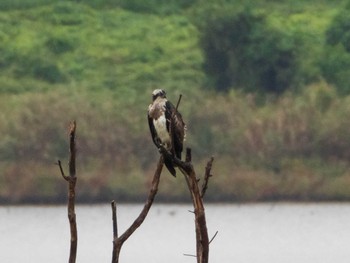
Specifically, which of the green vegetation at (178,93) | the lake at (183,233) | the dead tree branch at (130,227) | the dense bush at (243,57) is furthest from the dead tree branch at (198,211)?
the dense bush at (243,57)

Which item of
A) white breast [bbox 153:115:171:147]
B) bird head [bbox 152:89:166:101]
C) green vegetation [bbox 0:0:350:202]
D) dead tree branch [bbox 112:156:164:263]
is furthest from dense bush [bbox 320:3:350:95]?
dead tree branch [bbox 112:156:164:263]

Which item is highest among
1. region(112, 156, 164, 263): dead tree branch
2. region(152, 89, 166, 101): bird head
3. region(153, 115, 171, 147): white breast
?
region(152, 89, 166, 101): bird head

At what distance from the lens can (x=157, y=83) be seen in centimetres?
3891

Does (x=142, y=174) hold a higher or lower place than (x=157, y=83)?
lower

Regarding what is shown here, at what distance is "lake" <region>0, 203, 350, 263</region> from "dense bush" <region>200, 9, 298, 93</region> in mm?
5396

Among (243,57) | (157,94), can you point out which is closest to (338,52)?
(243,57)

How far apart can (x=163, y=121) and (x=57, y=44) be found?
100 feet

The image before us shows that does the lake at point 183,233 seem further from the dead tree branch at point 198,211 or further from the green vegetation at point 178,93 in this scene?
the dead tree branch at point 198,211

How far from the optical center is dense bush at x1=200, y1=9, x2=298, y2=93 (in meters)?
38.5

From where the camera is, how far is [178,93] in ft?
121

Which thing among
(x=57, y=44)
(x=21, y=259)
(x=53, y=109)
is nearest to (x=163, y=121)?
(x=21, y=259)

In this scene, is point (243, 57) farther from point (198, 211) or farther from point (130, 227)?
point (198, 211)

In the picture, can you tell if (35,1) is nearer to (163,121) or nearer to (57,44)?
(57,44)

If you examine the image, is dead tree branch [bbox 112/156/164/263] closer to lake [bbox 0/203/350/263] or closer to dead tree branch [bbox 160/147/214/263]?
dead tree branch [bbox 160/147/214/263]
